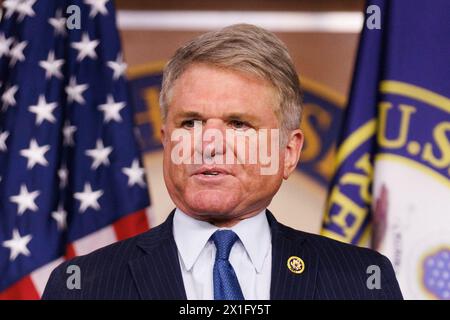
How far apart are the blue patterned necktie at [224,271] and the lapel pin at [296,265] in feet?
0.33

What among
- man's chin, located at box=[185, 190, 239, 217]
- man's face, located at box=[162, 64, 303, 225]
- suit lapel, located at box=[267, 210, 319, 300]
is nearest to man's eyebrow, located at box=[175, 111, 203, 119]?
man's face, located at box=[162, 64, 303, 225]

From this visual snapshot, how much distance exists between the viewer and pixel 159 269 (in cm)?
132

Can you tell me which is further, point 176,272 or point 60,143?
point 60,143

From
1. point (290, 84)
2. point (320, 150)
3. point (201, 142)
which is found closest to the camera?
point (201, 142)

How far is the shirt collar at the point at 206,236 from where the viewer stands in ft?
4.41

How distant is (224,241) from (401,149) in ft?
3.61

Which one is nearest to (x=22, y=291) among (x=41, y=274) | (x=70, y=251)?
(x=41, y=274)

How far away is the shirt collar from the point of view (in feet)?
4.41

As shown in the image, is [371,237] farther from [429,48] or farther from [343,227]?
→ [429,48]

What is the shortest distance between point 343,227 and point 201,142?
3.72 feet

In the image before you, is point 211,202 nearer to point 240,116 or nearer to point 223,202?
point 223,202

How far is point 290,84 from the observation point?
55.2 inches

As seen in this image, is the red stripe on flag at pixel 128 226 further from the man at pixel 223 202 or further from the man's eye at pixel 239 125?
the man's eye at pixel 239 125

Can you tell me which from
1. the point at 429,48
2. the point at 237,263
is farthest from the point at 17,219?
the point at 429,48
